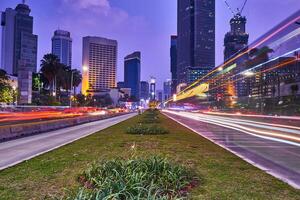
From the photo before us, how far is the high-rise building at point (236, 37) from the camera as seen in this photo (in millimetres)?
104188

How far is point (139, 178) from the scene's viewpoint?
7.53 m

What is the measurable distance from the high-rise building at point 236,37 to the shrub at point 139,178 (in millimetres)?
96868

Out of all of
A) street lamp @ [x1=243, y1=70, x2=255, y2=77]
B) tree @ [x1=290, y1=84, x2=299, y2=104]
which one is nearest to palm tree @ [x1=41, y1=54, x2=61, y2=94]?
street lamp @ [x1=243, y1=70, x2=255, y2=77]

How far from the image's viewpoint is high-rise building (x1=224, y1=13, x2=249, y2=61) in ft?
342

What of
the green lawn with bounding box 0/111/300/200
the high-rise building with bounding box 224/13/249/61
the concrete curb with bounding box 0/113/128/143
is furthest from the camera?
the high-rise building with bounding box 224/13/249/61

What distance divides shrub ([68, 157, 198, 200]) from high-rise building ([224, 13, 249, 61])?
9687 centimetres

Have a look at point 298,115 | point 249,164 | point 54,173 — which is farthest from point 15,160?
point 298,115

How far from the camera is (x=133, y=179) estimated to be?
732cm

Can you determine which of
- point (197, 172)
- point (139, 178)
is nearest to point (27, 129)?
point (197, 172)

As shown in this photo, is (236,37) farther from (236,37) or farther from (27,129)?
(27,129)

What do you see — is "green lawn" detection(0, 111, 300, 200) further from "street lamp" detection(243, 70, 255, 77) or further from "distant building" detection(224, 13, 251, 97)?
"distant building" detection(224, 13, 251, 97)

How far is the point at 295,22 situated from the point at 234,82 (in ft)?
124

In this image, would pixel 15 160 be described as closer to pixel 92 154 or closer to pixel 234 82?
pixel 92 154

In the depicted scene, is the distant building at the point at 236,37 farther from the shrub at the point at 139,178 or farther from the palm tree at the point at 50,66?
the shrub at the point at 139,178
